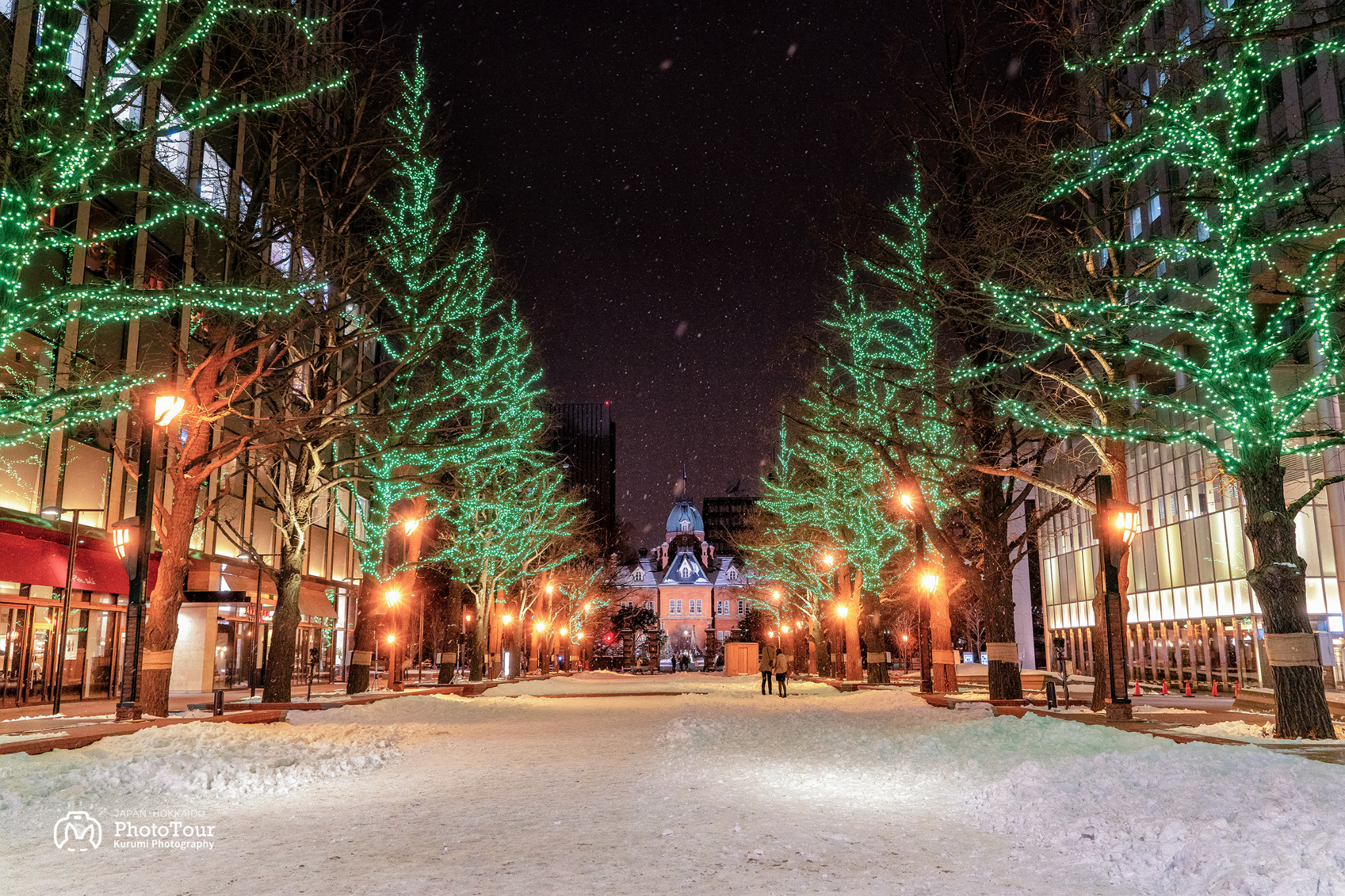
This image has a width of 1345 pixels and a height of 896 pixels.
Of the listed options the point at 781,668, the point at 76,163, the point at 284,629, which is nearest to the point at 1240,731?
the point at 76,163

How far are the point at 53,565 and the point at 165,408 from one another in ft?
35.9

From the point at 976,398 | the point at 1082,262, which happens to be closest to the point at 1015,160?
the point at 1082,262

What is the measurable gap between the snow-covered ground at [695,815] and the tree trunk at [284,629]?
597 cm

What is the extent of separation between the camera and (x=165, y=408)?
44.6 ft

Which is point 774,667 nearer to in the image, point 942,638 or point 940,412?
point 942,638

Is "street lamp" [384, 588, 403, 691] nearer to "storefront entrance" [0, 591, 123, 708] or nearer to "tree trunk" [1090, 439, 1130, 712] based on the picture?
"storefront entrance" [0, 591, 123, 708]

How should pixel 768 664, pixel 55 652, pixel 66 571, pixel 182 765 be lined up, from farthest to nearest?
pixel 768 664
pixel 55 652
pixel 66 571
pixel 182 765

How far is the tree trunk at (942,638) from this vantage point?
23281 millimetres

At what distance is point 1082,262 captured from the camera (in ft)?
52.3

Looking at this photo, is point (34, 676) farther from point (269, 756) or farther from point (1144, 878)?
point (1144, 878)

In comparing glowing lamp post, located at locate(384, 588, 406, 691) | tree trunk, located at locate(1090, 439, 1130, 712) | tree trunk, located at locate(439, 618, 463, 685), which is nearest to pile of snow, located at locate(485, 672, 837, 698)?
tree trunk, located at locate(439, 618, 463, 685)

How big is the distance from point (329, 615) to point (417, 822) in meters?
33.6

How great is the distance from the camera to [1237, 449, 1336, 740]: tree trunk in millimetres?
10922

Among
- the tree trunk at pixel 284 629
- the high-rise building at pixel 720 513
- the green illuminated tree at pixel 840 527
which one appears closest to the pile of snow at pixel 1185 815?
the tree trunk at pixel 284 629
